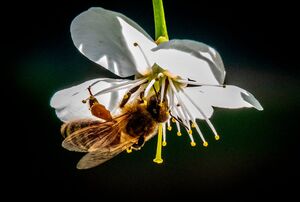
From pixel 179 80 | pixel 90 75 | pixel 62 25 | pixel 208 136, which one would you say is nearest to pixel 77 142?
pixel 179 80

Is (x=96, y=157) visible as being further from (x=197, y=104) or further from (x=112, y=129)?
(x=197, y=104)

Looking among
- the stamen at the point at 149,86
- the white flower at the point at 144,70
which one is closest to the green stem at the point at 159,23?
the white flower at the point at 144,70

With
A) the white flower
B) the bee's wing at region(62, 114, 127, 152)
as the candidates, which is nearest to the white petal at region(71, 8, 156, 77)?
the white flower

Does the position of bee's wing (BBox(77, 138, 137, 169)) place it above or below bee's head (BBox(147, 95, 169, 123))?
below

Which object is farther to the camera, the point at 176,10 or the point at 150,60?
the point at 176,10

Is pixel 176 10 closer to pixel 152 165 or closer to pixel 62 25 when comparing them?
pixel 62 25

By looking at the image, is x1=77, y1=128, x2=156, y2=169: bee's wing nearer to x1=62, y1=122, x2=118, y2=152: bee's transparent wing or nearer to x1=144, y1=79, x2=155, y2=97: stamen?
x1=62, y1=122, x2=118, y2=152: bee's transparent wing

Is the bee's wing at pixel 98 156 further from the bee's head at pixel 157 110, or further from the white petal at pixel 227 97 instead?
the white petal at pixel 227 97
